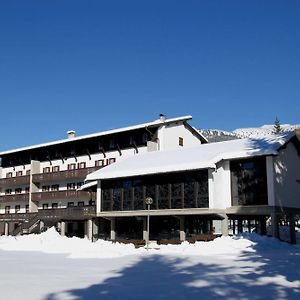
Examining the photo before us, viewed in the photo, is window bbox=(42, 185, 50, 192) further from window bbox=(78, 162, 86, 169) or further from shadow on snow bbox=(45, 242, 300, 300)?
shadow on snow bbox=(45, 242, 300, 300)

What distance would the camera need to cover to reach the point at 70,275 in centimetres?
1694

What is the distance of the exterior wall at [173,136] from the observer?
45.8 meters

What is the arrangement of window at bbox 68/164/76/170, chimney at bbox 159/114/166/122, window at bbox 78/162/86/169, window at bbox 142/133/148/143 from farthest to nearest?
window at bbox 68/164/76/170 → window at bbox 78/162/86/169 → window at bbox 142/133/148/143 → chimney at bbox 159/114/166/122

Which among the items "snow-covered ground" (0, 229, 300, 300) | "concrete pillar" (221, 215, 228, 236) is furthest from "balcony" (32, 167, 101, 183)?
"snow-covered ground" (0, 229, 300, 300)

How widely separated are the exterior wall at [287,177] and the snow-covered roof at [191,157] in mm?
1327

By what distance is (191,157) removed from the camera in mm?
34469

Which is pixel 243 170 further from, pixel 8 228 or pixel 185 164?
pixel 8 228

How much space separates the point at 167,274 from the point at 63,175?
115 feet

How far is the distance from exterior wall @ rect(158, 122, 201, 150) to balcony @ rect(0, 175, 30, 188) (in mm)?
19171

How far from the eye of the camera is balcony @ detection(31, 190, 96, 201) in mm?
49312

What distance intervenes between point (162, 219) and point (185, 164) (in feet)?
26.7

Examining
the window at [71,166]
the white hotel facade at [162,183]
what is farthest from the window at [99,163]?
the window at [71,166]

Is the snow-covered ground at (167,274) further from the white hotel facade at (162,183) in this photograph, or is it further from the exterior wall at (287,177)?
the white hotel facade at (162,183)

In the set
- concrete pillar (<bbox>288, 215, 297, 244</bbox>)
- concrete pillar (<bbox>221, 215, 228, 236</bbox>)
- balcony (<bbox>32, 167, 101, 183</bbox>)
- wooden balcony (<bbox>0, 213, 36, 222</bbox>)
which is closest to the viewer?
concrete pillar (<bbox>221, 215, 228, 236</bbox>)
